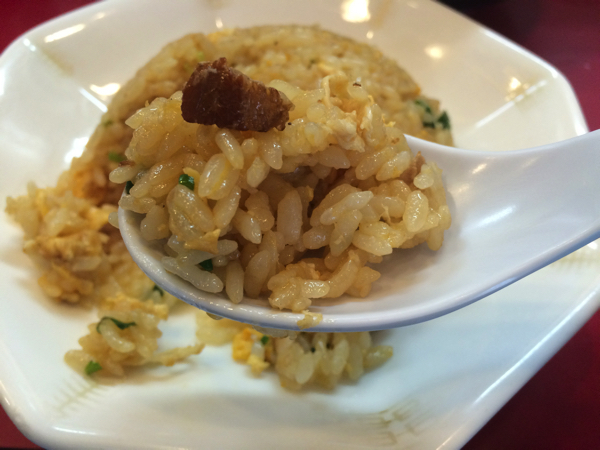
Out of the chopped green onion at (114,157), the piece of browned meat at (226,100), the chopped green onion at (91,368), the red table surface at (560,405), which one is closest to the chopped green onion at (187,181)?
the piece of browned meat at (226,100)

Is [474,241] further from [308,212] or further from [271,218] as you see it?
[271,218]

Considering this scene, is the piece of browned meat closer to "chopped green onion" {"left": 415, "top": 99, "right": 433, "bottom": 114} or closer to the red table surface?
"chopped green onion" {"left": 415, "top": 99, "right": 433, "bottom": 114}

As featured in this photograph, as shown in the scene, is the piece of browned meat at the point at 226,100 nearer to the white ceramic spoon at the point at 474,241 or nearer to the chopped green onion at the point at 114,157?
the white ceramic spoon at the point at 474,241

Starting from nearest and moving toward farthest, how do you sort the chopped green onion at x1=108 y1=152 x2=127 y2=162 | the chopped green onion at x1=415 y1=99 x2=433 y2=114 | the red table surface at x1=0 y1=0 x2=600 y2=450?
1. the red table surface at x1=0 y1=0 x2=600 y2=450
2. the chopped green onion at x1=108 y1=152 x2=127 y2=162
3. the chopped green onion at x1=415 y1=99 x2=433 y2=114

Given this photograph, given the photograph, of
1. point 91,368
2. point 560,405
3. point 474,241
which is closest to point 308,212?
point 474,241

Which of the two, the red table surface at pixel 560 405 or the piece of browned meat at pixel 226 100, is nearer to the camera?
the piece of browned meat at pixel 226 100

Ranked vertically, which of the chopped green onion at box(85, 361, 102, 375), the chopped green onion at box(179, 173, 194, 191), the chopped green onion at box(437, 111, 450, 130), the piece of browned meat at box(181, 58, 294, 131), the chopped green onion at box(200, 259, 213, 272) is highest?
the piece of browned meat at box(181, 58, 294, 131)

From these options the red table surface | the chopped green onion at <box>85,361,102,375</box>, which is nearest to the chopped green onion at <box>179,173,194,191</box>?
the chopped green onion at <box>85,361,102,375</box>
